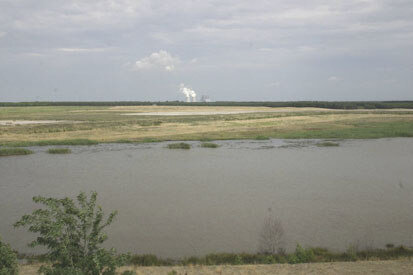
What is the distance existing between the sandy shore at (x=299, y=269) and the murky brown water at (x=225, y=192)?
5.25ft

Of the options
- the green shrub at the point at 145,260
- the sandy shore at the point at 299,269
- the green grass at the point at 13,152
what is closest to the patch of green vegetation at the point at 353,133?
the green grass at the point at 13,152

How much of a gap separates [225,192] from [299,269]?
30.3 feet

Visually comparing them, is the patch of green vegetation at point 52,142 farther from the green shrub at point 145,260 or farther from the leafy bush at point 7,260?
the leafy bush at point 7,260

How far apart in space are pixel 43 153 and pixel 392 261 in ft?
90.7

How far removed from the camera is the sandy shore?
30.4ft

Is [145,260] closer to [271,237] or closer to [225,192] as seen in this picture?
[271,237]

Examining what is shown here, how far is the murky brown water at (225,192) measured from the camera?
40.9 feet

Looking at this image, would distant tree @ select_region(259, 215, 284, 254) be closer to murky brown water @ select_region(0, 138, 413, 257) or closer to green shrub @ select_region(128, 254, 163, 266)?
murky brown water @ select_region(0, 138, 413, 257)

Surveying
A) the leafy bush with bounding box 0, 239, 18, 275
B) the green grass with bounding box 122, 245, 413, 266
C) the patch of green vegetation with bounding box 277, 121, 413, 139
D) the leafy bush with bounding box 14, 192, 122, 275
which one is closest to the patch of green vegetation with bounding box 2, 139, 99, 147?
the patch of green vegetation with bounding box 277, 121, 413, 139

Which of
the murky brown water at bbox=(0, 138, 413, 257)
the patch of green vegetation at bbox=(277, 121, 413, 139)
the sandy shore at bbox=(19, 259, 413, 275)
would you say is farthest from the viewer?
the patch of green vegetation at bbox=(277, 121, 413, 139)

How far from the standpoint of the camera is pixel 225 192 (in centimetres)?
1862

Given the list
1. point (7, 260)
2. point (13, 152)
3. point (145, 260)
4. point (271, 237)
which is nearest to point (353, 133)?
point (13, 152)

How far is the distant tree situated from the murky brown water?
0.22 meters

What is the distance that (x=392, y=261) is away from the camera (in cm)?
982
